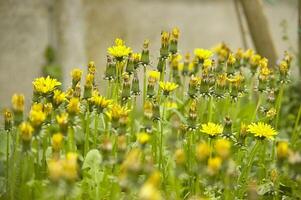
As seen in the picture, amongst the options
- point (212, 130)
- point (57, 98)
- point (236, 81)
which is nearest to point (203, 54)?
point (236, 81)

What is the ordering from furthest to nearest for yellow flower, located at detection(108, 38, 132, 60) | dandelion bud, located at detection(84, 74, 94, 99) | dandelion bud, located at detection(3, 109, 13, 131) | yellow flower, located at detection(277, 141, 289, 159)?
yellow flower, located at detection(108, 38, 132, 60)
dandelion bud, located at detection(84, 74, 94, 99)
dandelion bud, located at detection(3, 109, 13, 131)
yellow flower, located at detection(277, 141, 289, 159)

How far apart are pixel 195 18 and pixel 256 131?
393cm

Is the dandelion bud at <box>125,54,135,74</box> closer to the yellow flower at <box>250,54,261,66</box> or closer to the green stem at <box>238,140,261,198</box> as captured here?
the green stem at <box>238,140,261,198</box>

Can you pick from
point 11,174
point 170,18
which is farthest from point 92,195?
point 170,18

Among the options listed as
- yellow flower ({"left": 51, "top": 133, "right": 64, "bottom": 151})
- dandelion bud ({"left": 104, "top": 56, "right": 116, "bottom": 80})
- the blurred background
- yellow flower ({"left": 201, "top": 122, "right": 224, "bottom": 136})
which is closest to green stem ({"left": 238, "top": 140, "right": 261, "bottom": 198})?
yellow flower ({"left": 201, "top": 122, "right": 224, "bottom": 136})

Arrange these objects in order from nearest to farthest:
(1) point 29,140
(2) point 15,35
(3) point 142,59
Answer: (1) point 29,140 → (3) point 142,59 → (2) point 15,35

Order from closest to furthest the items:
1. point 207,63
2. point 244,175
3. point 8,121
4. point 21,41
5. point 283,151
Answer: point 283,151 < point 8,121 < point 244,175 < point 207,63 < point 21,41

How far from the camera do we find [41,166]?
1925 mm

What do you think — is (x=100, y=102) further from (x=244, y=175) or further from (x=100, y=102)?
(x=244, y=175)

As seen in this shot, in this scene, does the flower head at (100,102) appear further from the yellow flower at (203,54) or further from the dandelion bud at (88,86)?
the yellow flower at (203,54)

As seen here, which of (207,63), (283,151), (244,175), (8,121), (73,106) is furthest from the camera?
(207,63)

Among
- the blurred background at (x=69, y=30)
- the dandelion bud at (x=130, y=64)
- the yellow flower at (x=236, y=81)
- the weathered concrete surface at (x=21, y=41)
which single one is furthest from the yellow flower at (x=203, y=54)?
the weathered concrete surface at (x=21, y=41)

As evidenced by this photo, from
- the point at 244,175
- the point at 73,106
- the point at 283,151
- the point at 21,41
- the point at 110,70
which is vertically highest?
the point at 21,41

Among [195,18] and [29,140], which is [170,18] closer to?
[195,18]
